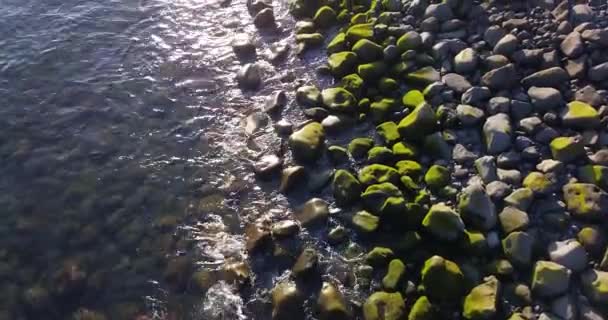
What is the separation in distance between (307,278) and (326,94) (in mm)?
4402

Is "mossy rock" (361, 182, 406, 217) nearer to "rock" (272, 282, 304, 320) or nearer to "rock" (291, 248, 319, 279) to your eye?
"rock" (291, 248, 319, 279)

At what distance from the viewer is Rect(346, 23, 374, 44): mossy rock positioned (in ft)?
39.1

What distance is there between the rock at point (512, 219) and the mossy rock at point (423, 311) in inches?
67.6

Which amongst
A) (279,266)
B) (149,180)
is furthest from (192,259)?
(149,180)

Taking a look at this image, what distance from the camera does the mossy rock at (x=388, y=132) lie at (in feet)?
32.3

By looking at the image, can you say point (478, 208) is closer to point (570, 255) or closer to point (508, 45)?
point (570, 255)

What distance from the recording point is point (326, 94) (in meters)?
11.2

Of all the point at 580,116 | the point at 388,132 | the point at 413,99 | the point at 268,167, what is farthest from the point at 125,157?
the point at 580,116

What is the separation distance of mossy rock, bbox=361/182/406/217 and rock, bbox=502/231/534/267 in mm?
1704

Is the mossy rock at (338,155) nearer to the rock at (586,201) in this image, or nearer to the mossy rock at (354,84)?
the mossy rock at (354,84)

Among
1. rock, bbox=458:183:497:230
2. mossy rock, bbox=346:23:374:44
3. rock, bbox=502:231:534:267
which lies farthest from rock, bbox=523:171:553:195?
mossy rock, bbox=346:23:374:44

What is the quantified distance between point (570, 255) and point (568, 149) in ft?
6.15

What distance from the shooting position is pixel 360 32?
1202cm

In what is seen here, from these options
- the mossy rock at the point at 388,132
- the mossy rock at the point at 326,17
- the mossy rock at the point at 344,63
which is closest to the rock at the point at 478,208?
the mossy rock at the point at 388,132
